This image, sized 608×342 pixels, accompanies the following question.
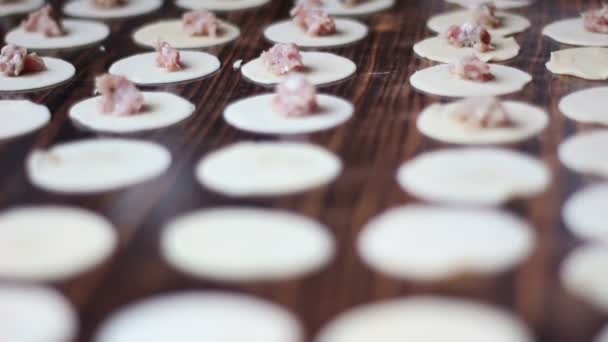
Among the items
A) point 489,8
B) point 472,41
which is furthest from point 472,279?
point 489,8

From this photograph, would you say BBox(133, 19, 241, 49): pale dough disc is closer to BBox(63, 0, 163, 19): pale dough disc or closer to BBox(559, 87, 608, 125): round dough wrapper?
BBox(63, 0, 163, 19): pale dough disc

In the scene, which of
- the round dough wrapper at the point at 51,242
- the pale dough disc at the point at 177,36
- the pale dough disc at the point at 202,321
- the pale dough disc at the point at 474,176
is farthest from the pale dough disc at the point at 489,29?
the pale dough disc at the point at 202,321

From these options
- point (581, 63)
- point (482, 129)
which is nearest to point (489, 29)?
point (581, 63)

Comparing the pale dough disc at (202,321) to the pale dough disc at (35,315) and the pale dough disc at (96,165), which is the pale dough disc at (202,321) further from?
the pale dough disc at (96,165)

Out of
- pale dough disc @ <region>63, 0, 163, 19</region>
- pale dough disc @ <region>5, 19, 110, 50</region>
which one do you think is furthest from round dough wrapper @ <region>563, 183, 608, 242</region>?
pale dough disc @ <region>63, 0, 163, 19</region>

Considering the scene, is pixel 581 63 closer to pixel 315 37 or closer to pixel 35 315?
pixel 315 37
